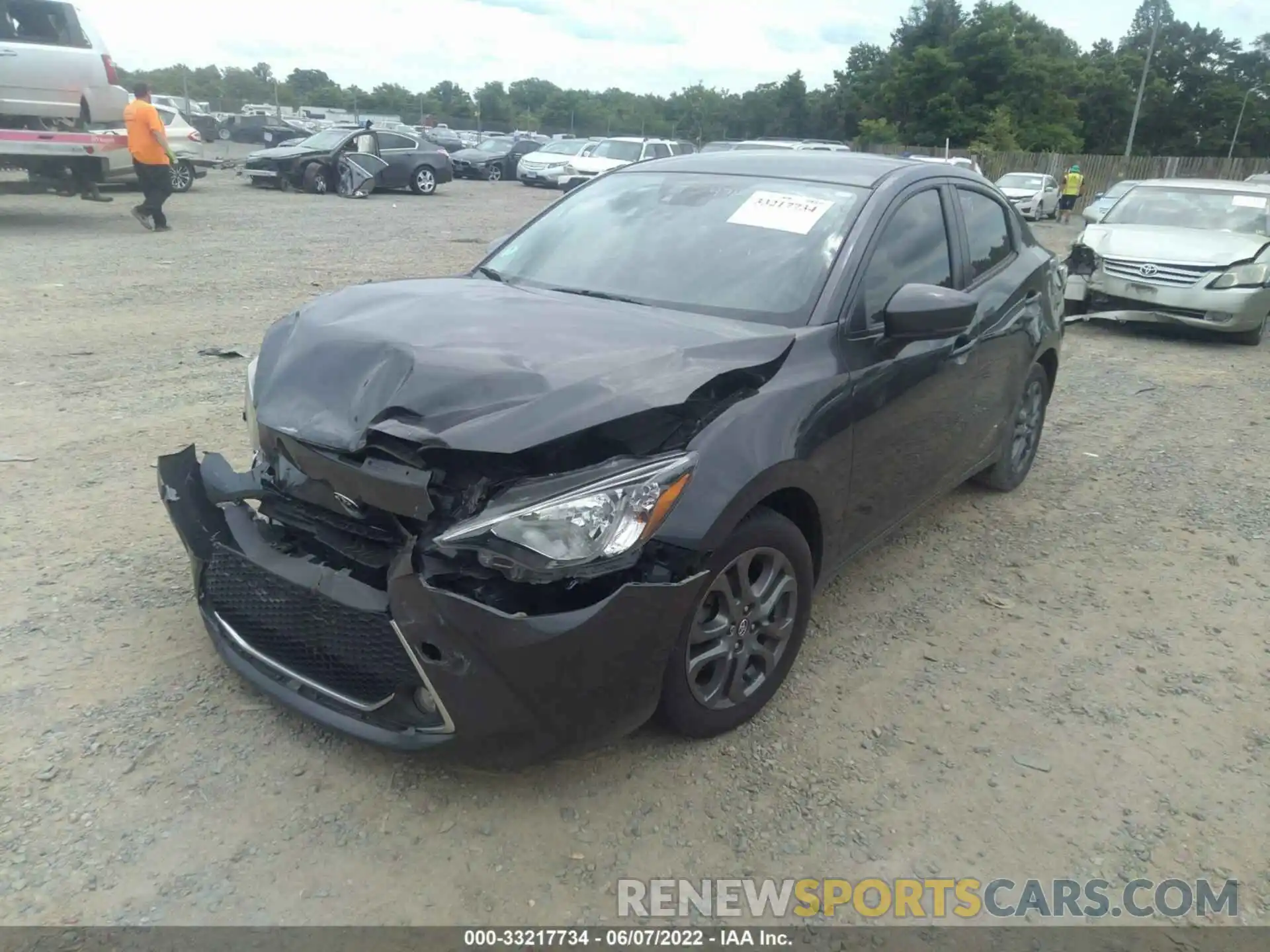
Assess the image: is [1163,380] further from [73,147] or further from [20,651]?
[73,147]

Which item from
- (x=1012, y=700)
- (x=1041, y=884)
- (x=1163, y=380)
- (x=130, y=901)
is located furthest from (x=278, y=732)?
(x=1163, y=380)

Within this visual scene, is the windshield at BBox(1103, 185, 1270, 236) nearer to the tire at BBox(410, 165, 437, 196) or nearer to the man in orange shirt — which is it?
the man in orange shirt

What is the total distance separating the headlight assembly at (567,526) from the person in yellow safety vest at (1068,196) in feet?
103

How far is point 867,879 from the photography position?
255cm

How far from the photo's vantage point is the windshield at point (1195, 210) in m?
10.1

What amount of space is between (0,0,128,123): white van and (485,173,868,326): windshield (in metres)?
10.6

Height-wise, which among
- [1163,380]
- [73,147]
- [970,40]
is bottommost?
[1163,380]

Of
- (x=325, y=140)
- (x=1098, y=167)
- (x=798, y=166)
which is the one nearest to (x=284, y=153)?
(x=325, y=140)

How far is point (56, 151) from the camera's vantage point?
38.9 ft

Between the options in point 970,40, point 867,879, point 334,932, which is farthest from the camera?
point 970,40

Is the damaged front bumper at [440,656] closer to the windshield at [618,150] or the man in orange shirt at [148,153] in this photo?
the man in orange shirt at [148,153]

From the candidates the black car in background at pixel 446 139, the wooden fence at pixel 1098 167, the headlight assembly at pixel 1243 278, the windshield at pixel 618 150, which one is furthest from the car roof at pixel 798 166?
the wooden fence at pixel 1098 167

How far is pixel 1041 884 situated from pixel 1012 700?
899mm

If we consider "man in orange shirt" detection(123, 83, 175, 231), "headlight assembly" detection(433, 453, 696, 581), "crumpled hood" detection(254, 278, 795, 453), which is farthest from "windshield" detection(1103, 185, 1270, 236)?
"man in orange shirt" detection(123, 83, 175, 231)
